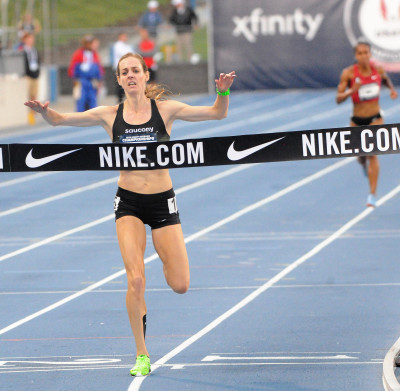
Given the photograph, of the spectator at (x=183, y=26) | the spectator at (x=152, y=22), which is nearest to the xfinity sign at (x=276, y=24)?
the spectator at (x=183, y=26)

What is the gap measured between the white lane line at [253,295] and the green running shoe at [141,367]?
1.6 inches

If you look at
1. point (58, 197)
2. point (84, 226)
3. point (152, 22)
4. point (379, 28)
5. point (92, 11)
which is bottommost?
point (58, 197)

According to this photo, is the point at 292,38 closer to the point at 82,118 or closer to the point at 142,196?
the point at 82,118

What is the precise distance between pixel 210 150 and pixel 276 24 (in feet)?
96.0

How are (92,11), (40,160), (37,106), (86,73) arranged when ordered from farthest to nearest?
(92,11)
(86,73)
(40,160)
(37,106)

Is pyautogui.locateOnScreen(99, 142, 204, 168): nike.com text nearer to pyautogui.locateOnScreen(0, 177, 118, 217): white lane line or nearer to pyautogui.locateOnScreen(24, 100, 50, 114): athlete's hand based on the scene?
pyautogui.locateOnScreen(24, 100, 50, 114): athlete's hand

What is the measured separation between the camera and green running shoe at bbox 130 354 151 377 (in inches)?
314

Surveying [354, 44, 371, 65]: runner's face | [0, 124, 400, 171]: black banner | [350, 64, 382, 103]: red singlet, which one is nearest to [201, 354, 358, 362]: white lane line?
[0, 124, 400, 171]: black banner

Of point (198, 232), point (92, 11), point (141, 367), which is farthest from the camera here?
point (92, 11)

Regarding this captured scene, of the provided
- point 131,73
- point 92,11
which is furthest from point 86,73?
point 92,11

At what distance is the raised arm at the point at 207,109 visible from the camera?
8156 millimetres

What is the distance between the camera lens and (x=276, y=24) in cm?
3728

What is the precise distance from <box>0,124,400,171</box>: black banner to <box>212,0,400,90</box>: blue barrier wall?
27.8 metres

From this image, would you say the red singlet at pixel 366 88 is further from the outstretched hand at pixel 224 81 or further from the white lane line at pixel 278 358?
the outstretched hand at pixel 224 81
